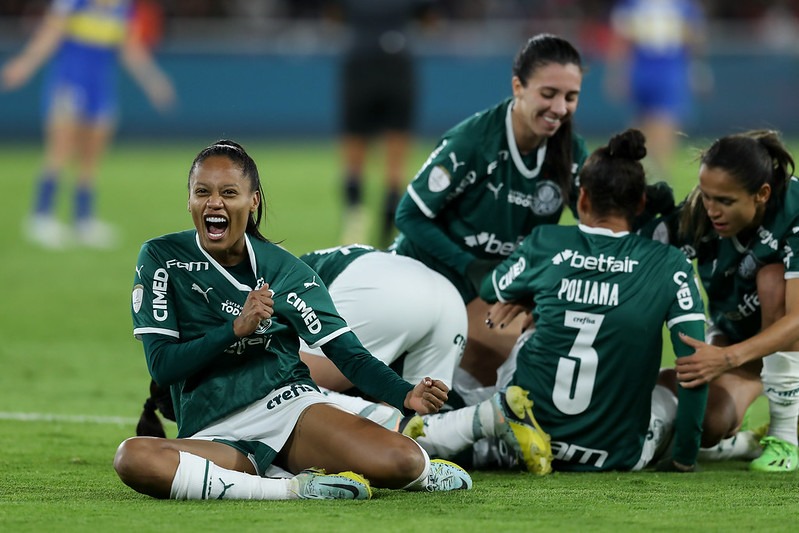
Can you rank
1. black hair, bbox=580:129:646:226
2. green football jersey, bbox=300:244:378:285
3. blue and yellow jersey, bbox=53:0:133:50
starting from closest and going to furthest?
black hair, bbox=580:129:646:226
green football jersey, bbox=300:244:378:285
blue and yellow jersey, bbox=53:0:133:50

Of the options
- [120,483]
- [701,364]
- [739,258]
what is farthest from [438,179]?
[120,483]

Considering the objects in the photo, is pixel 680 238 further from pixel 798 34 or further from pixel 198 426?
pixel 798 34

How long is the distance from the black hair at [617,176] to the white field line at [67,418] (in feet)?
7.61

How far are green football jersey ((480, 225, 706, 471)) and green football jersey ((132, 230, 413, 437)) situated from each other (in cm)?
85

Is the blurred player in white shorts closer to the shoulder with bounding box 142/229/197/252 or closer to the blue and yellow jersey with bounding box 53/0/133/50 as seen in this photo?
the shoulder with bounding box 142/229/197/252

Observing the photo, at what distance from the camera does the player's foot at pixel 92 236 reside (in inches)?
491

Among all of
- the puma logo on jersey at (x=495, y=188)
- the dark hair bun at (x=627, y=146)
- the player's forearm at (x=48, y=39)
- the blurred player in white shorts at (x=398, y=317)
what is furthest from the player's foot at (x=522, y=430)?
the player's forearm at (x=48, y=39)

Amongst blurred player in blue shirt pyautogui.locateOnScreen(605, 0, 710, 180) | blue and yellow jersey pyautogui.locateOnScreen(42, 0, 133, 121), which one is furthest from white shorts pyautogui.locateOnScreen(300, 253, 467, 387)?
blurred player in blue shirt pyautogui.locateOnScreen(605, 0, 710, 180)

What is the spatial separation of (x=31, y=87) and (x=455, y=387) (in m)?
17.1

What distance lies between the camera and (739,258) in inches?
207

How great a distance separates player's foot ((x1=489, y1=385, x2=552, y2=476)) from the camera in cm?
480

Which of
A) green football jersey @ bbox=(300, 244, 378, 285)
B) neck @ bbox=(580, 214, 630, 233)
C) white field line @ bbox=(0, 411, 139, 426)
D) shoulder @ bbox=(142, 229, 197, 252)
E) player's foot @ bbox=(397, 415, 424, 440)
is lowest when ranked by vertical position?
white field line @ bbox=(0, 411, 139, 426)

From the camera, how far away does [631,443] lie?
16.3 ft

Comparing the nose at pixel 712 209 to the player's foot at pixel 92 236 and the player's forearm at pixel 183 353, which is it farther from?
the player's foot at pixel 92 236
